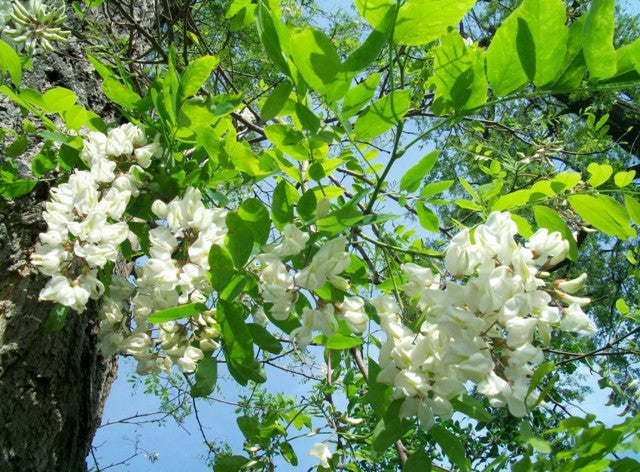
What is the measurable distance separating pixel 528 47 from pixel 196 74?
508mm

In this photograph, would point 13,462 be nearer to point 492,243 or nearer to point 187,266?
point 187,266

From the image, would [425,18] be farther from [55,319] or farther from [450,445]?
[55,319]

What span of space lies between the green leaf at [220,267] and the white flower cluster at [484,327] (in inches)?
9.4

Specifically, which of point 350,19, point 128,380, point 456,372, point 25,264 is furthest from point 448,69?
point 350,19

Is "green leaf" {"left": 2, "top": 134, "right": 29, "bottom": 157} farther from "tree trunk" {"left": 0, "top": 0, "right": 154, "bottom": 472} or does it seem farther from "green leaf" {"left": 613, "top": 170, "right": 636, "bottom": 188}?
"green leaf" {"left": 613, "top": 170, "right": 636, "bottom": 188}

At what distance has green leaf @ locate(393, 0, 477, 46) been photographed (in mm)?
683

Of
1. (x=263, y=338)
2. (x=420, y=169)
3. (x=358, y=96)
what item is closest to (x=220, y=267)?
(x=263, y=338)

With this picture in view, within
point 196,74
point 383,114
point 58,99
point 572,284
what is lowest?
point 572,284

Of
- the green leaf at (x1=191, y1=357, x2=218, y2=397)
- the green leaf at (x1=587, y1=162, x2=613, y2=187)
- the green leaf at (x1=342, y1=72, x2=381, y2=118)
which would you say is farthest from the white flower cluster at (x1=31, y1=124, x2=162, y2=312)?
the green leaf at (x1=587, y1=162, x2=613, y2=187)

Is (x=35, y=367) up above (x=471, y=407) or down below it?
above

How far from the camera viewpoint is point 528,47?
71 centimetres

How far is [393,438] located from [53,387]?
88cm

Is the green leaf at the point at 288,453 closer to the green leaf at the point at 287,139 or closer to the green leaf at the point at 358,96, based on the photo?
the green leaf at the point at 287,139

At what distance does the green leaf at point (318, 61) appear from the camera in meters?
0.70
